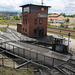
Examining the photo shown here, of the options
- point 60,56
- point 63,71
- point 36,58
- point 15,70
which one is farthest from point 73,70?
point 15,70

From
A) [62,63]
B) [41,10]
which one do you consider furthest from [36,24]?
[62,63]

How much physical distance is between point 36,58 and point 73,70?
15.9ft

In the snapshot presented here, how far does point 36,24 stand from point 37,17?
204cm

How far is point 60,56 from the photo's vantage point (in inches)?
600

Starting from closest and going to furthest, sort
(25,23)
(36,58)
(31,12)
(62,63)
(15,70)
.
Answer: (15,70)
(62,63)
(36,58)
(31,12)
(25,23)

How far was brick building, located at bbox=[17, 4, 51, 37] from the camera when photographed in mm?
30569

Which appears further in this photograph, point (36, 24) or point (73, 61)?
point (36, 24)

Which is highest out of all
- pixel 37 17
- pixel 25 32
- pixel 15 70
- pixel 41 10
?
pixel 41 10

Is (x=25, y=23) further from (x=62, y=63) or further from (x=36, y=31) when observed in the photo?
(x=62, y=63)

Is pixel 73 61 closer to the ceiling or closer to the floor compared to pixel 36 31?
→ closer to the floor

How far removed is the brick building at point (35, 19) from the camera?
3057 cm

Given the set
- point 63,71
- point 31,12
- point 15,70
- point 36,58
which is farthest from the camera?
point 31,12

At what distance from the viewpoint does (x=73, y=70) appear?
1148 cm

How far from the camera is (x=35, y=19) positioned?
31453 mm
